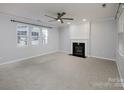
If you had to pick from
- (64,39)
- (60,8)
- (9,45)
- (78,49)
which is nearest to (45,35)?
(64,39)

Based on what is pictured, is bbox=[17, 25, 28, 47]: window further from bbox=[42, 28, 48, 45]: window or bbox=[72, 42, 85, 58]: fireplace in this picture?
bbox=[72, 42, 85, 58]: fireplace

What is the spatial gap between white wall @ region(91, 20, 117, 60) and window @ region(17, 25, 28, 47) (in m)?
4.19

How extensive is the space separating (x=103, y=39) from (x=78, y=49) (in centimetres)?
185

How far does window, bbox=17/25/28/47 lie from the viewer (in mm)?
5238

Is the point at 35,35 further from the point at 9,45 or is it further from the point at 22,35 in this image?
the point at 9,45

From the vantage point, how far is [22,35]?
545 cm

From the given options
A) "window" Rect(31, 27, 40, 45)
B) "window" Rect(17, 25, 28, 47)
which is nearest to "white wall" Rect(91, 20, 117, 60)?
"window" Rect(31, 27, 40, 45)

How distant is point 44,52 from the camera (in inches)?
278

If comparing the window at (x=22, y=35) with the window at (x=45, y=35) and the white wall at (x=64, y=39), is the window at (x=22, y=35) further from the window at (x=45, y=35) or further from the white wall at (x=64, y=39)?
the white wall at (x=64, y=39)

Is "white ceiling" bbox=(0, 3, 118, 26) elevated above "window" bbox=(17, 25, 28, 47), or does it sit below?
above

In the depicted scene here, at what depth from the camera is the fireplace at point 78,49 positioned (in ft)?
21.5

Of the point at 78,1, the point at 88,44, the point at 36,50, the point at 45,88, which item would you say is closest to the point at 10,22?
the point at 36,50

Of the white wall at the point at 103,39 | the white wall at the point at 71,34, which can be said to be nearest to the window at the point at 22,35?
the white wall at the point at 71,34

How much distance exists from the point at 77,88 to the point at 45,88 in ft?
2.70
